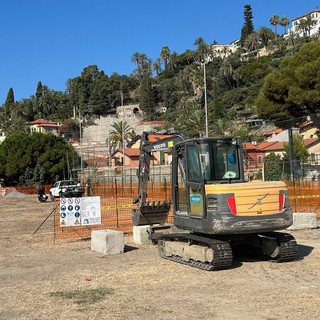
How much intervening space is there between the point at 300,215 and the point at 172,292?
9617 mm

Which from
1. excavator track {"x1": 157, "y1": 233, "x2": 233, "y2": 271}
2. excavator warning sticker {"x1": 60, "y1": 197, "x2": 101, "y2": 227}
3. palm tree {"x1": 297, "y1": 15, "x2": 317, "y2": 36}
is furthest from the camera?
palm tree {"x1": 297, "y1": 15, "x2": 317, "y2": 36}

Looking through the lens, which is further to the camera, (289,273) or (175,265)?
(175,265)

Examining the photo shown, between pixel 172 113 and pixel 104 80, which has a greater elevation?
pixel 104 80

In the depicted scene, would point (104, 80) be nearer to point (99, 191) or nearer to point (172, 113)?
point (172, 113)

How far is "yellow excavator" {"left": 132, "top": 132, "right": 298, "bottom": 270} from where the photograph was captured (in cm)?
1043

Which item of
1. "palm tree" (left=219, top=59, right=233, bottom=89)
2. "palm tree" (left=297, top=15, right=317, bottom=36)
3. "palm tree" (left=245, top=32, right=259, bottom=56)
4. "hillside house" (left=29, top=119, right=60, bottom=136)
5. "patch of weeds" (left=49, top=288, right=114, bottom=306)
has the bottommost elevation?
"patch of weeds" (left=49, top=288, right=114, bottom=306)

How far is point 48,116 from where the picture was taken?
185m

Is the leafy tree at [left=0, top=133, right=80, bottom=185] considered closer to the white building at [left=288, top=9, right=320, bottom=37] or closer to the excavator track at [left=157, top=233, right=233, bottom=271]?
the excavator track at [left=157, top=233, right=233, bottom=271]

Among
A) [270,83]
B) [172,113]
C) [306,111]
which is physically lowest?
[306,111]

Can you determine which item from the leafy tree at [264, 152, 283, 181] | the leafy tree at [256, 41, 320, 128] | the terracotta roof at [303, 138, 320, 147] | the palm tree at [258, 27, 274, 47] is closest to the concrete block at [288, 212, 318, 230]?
the leafy tree at [264, 152, 283, 181]

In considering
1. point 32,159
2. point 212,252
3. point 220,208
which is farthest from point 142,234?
point 32,159

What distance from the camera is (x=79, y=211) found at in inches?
650

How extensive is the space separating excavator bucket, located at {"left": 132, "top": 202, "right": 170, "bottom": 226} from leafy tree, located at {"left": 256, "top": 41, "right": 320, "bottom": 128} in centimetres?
2356

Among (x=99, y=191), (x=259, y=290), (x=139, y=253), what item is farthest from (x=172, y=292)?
(x=99, y=191)
